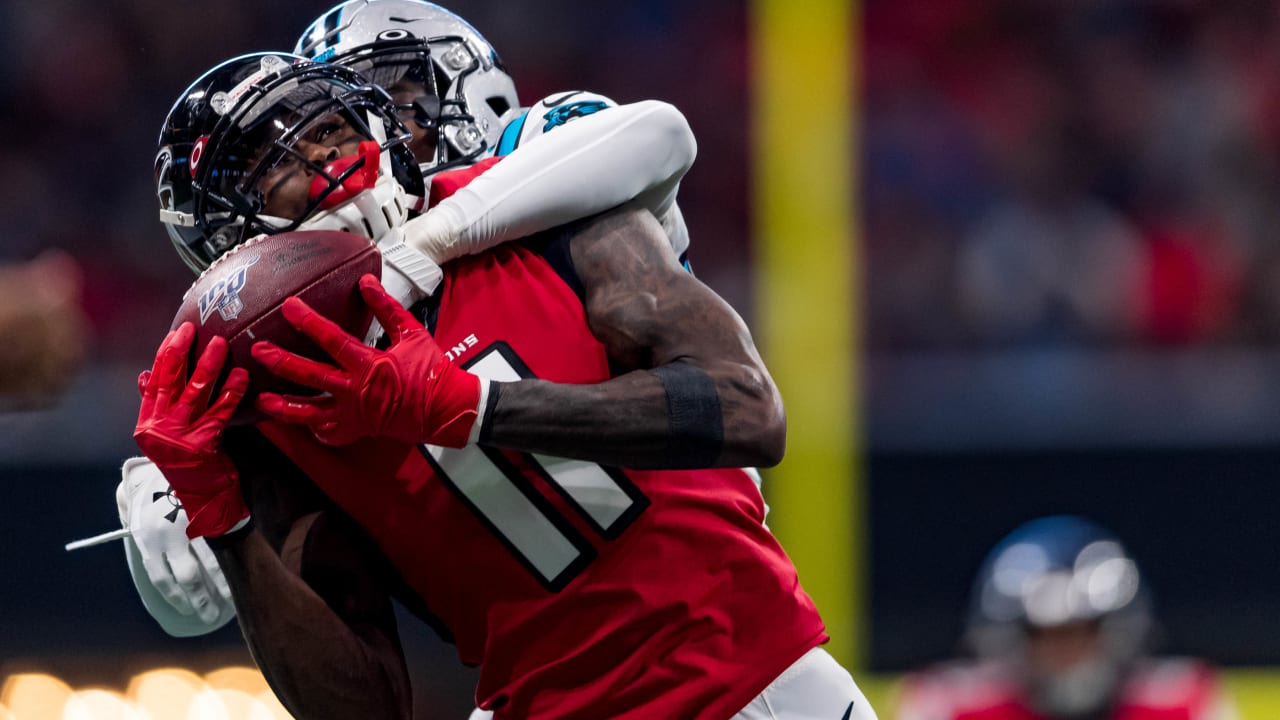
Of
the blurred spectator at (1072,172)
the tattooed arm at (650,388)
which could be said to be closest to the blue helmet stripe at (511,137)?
the tattooed arm at (650,388)

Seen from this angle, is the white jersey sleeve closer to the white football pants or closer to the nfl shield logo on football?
the nfl shield logo on football

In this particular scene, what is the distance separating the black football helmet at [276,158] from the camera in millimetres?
1799

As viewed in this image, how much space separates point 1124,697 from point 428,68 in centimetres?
→ 213

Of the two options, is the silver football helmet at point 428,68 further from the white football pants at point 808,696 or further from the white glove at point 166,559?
the white football pants at point 808,696

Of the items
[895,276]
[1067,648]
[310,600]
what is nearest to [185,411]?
[310,600]

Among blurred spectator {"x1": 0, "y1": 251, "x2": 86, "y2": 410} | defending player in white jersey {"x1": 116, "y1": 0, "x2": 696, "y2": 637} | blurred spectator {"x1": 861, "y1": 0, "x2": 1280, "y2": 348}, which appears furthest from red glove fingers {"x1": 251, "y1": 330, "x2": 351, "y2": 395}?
blurred spectator {"x1": 861, "y1": 0, "x2": 1280, "y2": 348}

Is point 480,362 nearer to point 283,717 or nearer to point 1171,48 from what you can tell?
point 283,717

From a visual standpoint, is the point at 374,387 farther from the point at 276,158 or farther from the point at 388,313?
the point at 276,158

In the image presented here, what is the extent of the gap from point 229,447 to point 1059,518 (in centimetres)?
318

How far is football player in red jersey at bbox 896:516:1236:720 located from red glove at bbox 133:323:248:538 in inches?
93.2

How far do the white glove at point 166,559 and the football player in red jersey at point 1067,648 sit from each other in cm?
207

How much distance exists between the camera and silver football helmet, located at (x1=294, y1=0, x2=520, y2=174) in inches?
93.0

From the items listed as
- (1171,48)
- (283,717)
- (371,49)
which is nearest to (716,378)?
(371,49)

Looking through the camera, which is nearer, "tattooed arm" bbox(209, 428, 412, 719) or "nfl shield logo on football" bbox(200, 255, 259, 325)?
"nfl shield logo on football" bbox(200, 255, 259, 325)
